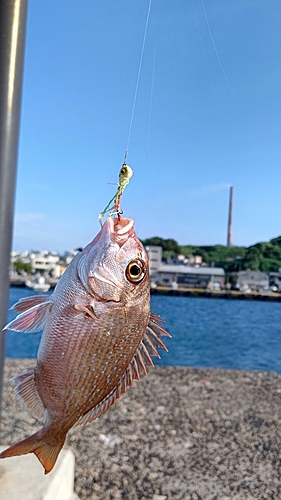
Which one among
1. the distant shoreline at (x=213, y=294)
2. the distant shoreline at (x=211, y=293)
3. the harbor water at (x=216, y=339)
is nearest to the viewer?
the harbor water at (x=216, y=339)

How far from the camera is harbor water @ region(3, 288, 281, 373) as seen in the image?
10188 mm

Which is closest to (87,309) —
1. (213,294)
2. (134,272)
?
(134,272)

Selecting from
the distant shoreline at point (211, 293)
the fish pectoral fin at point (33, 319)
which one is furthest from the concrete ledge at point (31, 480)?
the distant shoreline at point (211, 293)

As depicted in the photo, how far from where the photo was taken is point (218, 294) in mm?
30031

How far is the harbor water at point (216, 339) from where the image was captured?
10.2m

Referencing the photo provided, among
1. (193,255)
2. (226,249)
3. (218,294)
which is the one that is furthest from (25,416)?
(218,294)

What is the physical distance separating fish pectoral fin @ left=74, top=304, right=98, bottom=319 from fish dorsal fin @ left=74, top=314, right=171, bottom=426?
22 cm

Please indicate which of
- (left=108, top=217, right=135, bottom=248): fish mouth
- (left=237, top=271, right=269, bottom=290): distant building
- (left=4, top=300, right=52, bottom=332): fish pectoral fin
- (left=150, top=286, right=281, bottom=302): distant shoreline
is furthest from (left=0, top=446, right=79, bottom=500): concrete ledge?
(left=150, top=286, right=281, bottom=302): distant shoreline

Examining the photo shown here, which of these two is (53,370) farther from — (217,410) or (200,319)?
(200,319)

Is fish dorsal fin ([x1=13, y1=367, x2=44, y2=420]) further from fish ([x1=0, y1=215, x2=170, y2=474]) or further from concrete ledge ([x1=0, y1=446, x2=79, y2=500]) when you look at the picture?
concrete ledge ([x1=0, y1=446, x2=79, y2=500])

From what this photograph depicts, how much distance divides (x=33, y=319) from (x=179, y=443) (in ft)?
12.7

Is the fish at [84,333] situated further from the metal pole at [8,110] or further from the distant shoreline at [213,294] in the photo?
the distant shoreline at [213,294]

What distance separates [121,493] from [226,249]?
23.9ft

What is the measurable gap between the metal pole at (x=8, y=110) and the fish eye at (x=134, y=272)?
1.45 meters
